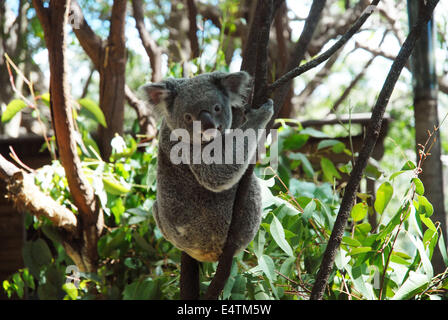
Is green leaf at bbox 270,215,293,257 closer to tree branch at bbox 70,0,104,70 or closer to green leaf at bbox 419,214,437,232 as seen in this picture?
green leaf at bbox 419,214,437,232

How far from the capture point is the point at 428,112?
207 centimetres

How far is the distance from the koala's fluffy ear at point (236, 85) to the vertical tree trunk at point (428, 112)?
1048 mm

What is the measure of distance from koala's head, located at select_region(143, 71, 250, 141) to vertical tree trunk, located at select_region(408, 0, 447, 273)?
3.46 feet

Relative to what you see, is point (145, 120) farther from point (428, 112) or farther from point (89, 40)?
point (428, 112)

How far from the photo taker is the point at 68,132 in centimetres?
200

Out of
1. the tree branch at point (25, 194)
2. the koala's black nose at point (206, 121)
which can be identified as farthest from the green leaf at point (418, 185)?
the tree branch at point (25, 194)

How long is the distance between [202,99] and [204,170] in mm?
247

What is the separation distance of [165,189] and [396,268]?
3.69 ft

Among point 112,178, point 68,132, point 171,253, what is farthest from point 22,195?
point 171,253

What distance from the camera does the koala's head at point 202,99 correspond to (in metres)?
1.37

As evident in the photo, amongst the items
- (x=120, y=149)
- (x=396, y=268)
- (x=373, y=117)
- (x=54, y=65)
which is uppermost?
(x=54, y=65)

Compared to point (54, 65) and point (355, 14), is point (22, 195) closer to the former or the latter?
point (54, 65)

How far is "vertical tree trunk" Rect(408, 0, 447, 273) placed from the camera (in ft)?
6.68

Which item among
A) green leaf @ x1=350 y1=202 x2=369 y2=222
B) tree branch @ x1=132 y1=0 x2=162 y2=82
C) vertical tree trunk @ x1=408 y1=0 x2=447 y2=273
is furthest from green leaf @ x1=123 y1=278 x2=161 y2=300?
tree branch @ x1=132 y1=0 x2=162 y2=82
